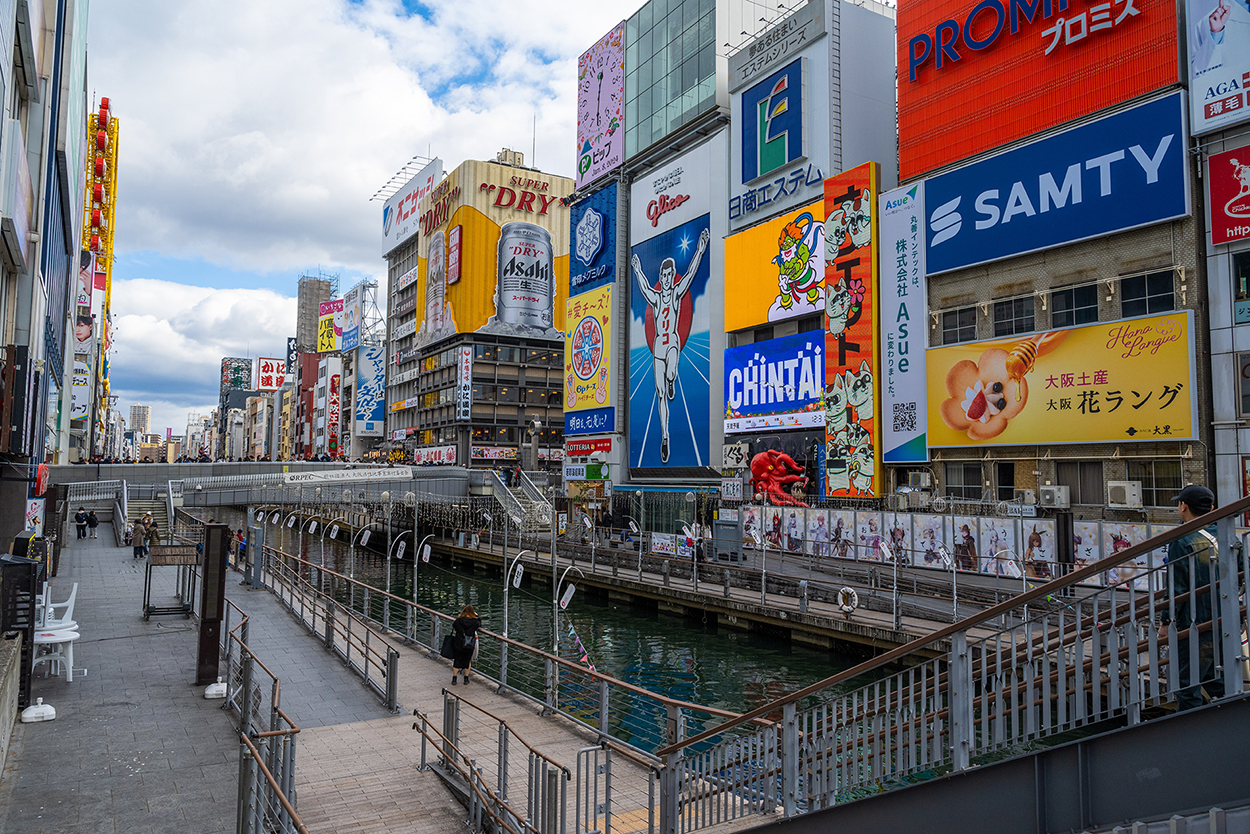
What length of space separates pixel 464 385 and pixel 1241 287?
76972 mm

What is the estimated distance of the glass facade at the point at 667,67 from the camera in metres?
56.4

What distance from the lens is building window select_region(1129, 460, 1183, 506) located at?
27734 millimetres

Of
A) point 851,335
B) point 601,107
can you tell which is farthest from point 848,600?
point 601,107

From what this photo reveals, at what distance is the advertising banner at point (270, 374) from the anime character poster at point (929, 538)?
18405cm

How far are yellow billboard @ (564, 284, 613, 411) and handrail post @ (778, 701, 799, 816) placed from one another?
57.8m

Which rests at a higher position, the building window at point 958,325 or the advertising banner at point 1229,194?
the advertising banner at point 1229,194

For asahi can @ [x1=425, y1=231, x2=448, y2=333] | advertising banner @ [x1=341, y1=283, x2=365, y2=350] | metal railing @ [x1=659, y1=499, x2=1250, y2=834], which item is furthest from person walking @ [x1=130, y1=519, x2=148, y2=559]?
advertising banner @ [x1=341, y1=283, x2=365, y2=350]

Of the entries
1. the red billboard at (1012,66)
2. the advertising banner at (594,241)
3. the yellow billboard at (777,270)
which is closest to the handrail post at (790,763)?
the red billboard at (1012,66)

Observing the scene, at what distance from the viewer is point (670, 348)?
5694cm

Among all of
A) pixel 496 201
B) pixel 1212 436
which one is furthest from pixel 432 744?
pixel 496 201

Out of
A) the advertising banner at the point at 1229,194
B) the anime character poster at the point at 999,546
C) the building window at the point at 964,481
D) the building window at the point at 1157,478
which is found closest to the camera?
the anime character poster at the point at 999,546

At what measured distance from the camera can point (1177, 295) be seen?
2777cm

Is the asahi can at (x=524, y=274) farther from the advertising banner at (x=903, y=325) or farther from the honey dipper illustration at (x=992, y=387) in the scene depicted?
the honey dipper illustration at (x=992, y=387)

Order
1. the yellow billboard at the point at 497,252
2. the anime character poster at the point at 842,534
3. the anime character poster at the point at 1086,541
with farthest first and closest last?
the yellow billboard at the point at 497,252 → the anime character poster at the point at 842,534 → the anime character poster at the point at 1086,541
